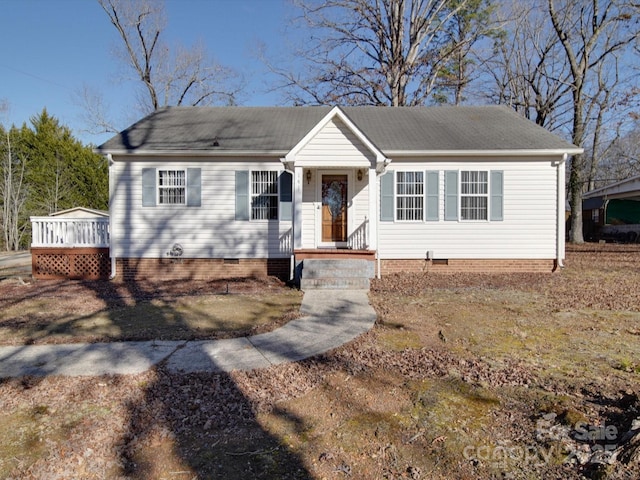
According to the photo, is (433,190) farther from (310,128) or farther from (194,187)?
(194,187)

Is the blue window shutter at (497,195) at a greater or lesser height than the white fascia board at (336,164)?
lesser

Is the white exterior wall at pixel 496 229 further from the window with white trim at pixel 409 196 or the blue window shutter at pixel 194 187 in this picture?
the blue window shutter at pixel 194 187

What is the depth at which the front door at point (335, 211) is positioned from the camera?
11.2 metres

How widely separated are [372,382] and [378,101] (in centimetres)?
1910

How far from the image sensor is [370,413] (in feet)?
10.8

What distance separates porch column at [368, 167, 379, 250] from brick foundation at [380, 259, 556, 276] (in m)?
1.13

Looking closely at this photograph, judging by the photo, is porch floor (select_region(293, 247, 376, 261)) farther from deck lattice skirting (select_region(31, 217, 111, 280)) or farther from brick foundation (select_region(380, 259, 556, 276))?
deck lattice skirting (select_region(31, 217, 111, 280))

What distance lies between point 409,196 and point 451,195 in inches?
44.4

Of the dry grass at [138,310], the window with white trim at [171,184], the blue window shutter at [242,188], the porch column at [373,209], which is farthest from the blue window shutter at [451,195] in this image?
the window with white trim at [171,184]

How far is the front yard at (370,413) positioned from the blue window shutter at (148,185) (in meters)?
5.64

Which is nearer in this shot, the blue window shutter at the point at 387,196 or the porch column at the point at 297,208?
the porch column at the point at 297,208

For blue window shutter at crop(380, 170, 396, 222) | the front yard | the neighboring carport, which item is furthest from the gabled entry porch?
the neighboring carport

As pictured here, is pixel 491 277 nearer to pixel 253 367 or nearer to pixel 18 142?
pixel 253 367

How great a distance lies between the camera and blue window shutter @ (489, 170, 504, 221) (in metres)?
10.8
